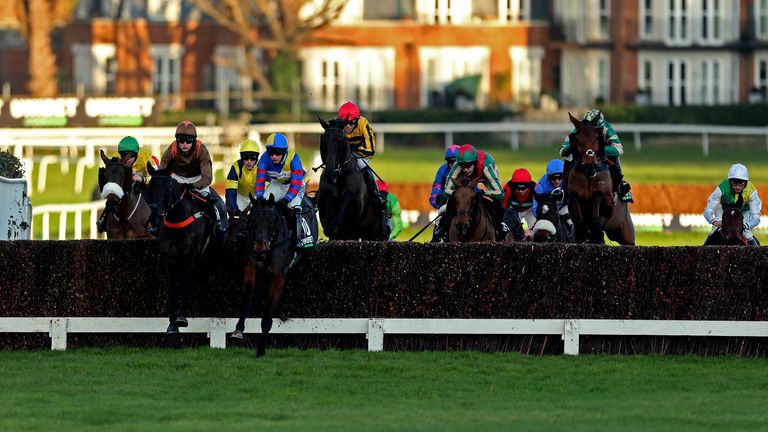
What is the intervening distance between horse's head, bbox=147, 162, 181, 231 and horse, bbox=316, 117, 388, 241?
183 cm

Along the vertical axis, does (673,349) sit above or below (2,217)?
below

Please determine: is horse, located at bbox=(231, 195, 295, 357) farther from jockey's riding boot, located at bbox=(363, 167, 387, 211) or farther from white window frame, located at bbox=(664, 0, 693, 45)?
white window frame, located at bbox=(664, 0, 693, 45)

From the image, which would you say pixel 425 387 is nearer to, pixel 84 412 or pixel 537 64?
pixel 84 412

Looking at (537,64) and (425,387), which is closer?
(425,387)

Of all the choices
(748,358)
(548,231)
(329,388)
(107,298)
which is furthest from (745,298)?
(107,298)

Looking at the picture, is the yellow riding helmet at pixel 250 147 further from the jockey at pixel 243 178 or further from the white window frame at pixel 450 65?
the white window frame at pixel 450 65

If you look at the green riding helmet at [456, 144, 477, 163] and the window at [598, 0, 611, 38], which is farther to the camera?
the window at [598, 0, 611, 38]

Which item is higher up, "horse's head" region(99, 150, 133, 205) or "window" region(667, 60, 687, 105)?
"window" region(667, 60, 687, 105)

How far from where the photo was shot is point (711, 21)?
48250 millimetres

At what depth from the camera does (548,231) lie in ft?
45.0

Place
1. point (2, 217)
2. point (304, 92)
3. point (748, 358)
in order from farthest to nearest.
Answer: point (304, 92), point (2, 217), point (748, 358)

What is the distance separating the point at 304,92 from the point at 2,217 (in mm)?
32539

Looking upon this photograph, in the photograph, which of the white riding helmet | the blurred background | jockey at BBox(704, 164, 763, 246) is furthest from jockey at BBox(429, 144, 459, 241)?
the blurred background

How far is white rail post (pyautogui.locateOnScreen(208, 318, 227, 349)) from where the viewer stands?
12.2 metres
